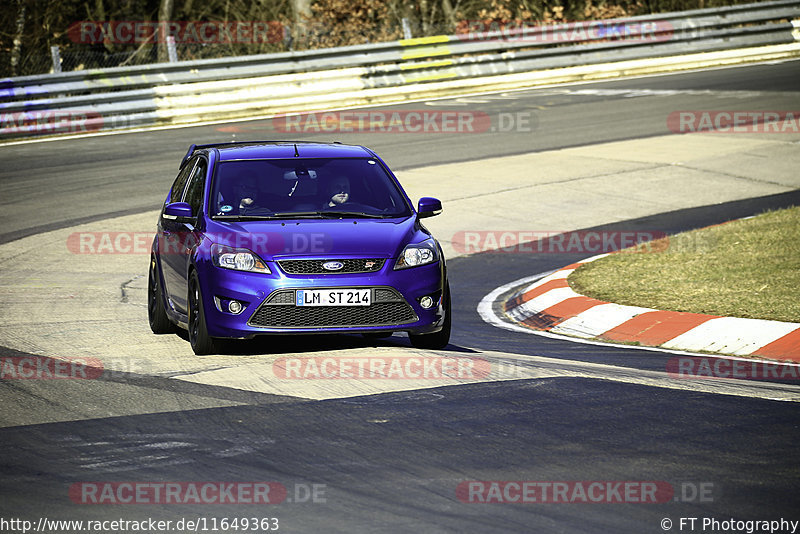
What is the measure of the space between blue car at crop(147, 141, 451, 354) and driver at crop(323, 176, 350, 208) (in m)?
0.01

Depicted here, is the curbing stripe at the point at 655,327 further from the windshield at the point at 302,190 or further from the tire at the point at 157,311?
the tire at the point at 157,311

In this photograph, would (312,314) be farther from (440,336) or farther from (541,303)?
(541,303)

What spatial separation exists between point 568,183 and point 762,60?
1700cm

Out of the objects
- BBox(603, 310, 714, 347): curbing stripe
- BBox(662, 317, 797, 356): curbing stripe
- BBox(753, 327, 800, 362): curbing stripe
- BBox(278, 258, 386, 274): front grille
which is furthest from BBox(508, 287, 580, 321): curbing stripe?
BBox(278, 258, 386, 274): front grille

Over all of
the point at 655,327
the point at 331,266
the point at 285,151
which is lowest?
the point at 655,327

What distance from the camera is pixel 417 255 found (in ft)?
29.2

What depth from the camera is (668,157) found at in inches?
794

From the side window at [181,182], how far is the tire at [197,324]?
1.89 meters

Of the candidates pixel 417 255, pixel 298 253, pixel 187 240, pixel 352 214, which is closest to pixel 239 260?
pixel 298 253

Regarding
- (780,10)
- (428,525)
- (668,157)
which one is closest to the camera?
(428,525)

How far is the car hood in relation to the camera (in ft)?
28.3

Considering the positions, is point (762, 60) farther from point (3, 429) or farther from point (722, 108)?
point (3, 429)

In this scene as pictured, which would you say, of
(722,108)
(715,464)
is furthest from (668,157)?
(715,464)

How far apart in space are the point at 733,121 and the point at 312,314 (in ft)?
55.6
